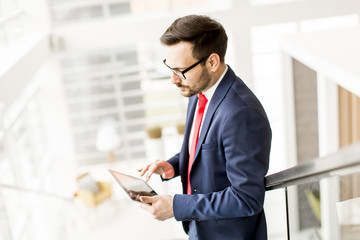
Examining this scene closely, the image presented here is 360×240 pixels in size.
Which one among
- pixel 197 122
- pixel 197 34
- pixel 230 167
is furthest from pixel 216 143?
pixel 197 34

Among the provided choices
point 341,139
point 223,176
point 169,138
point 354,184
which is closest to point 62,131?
point 169,138

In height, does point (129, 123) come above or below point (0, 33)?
below

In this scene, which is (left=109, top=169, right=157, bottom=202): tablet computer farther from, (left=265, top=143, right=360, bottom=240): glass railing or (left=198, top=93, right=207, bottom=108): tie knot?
(left=265, top=143, right=360, bottom=240): glass railing

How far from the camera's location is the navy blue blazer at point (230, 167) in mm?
2277

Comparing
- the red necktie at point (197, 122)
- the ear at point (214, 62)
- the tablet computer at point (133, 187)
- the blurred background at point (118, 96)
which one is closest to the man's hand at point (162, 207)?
the tablet computer at point (133, 187)

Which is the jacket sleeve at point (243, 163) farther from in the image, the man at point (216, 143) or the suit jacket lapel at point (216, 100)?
the suit jacket lapel at point (216, 100)

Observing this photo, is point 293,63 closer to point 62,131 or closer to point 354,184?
point 354,184

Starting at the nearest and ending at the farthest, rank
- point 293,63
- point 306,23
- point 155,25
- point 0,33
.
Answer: point 293,63 < point 0,33 < point 155,25 < point 306,23

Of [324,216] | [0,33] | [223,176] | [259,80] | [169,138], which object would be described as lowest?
[169,138]

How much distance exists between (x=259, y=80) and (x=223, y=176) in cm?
857

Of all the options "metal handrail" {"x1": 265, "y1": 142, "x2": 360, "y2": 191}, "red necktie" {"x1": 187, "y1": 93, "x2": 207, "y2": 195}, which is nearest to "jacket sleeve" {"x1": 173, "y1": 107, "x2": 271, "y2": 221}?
"metal handrail" {"x1": 265, "y1": 142, "x2": 360, "y2": 191}

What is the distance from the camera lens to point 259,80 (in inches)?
427

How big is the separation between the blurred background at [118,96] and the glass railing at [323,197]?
6.83 feet

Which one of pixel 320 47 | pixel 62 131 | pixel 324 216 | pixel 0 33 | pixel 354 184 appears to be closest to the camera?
pixel 354 184
